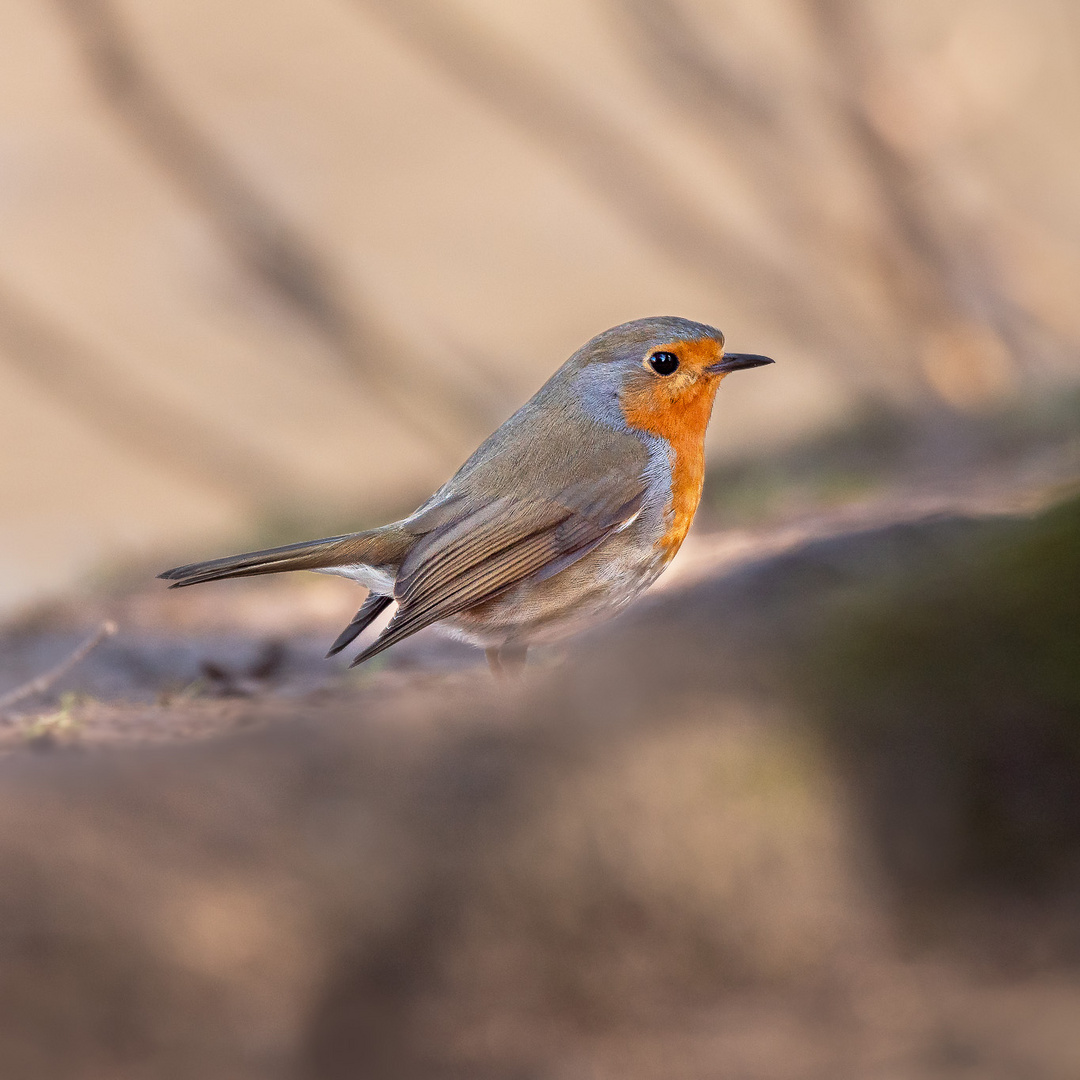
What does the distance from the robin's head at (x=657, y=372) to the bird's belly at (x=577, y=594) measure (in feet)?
0.97

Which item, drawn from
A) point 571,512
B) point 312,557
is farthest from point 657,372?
point 312,557

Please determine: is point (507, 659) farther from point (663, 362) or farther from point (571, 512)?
point (663, 362)

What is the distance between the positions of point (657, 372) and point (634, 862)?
43.3 inches

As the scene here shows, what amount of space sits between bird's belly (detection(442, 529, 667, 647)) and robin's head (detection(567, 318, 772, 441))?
297mm

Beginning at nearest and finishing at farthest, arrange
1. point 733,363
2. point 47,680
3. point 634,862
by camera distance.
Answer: point 634,862 < point 733,363 < point 47,680

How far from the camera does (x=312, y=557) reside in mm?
2582

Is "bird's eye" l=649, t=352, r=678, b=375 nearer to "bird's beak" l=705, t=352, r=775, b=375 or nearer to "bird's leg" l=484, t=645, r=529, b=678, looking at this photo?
"bird's beak" l=705, t=352, r=775, b=375

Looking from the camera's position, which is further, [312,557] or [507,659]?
[507,659]

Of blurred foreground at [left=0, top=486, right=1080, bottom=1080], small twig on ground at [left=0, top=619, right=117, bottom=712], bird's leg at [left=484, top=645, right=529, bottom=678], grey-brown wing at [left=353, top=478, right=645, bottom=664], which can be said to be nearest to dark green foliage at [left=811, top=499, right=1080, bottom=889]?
blurred foreground at [left=0, top=486, right=1080, bottom=1080]

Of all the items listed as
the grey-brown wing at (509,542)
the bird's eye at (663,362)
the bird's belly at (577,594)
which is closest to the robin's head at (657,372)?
the bird's eye at (663,362)

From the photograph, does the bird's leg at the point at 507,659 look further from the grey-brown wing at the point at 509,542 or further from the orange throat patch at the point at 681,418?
the orange throat patch at the point at 681,418

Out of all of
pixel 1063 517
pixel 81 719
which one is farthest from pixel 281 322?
pixel 1063 517

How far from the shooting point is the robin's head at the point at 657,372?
8.96 feet

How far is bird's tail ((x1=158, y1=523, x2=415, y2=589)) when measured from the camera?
2.38 metres
